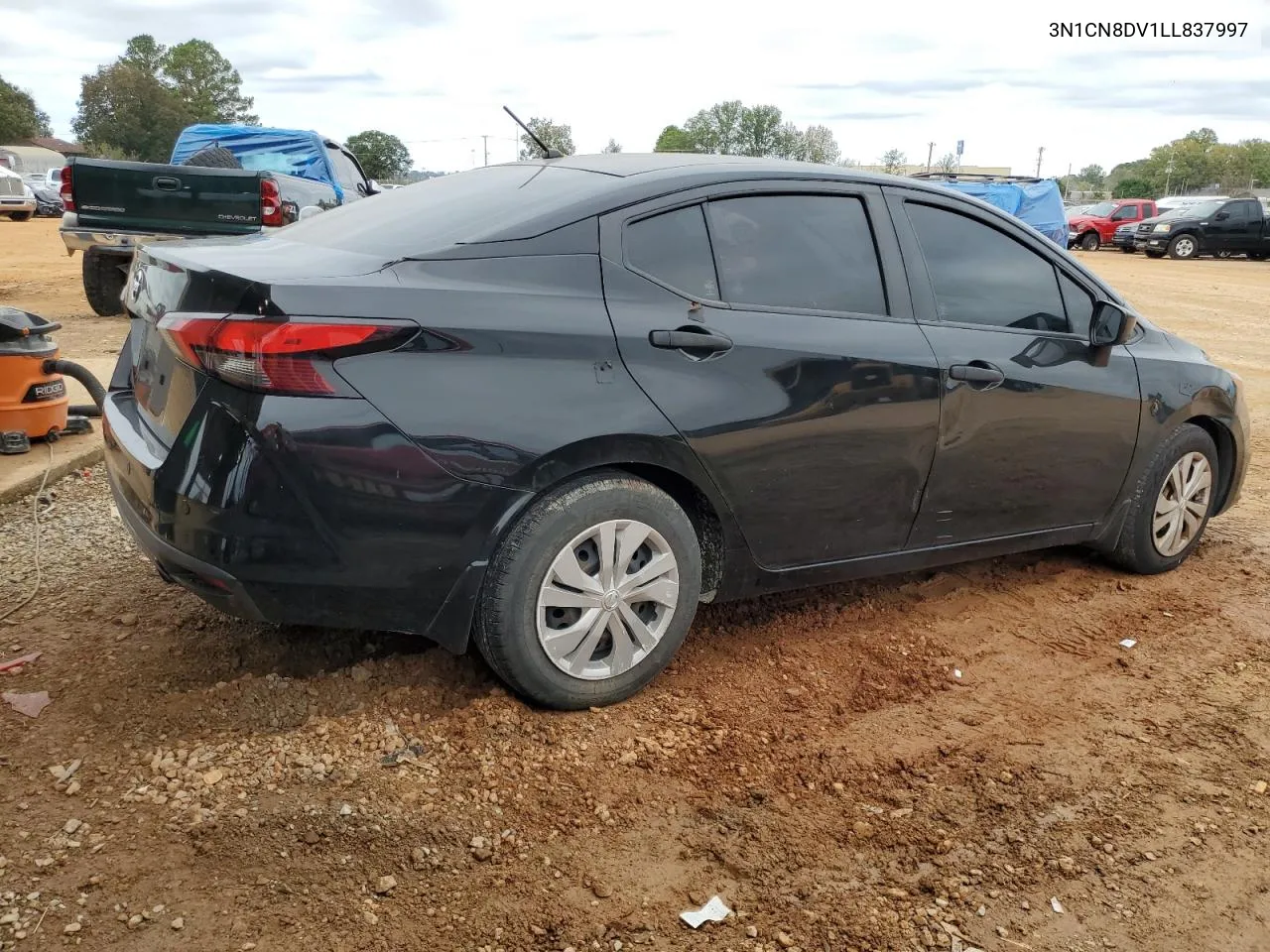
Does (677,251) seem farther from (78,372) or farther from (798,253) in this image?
(78,372)

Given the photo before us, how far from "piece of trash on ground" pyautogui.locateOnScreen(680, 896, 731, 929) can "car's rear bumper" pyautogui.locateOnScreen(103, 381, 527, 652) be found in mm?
999

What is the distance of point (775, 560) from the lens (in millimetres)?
3535

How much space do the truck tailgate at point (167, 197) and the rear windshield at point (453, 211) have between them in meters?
6.31

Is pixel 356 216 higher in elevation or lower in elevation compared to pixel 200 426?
higher

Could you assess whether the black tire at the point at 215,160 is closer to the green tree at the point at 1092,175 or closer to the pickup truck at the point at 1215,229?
the pickup truck at the point at 1215,229

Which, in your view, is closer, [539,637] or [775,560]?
[539,637]

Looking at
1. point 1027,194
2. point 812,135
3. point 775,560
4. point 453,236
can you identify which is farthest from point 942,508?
point 812,135

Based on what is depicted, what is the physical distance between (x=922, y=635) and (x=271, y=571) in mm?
2377

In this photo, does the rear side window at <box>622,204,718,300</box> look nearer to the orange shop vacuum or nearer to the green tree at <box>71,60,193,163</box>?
the orange shop vacuum

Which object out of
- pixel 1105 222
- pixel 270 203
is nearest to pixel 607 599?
pixel 270 203

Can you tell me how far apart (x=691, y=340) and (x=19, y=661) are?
2378 mm

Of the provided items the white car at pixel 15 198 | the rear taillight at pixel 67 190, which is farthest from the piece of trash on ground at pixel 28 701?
the white car at pixel 15 198

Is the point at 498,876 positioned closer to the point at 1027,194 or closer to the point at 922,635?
the point at 922,635

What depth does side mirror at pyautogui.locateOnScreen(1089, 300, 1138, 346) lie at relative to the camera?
13.5 ft
